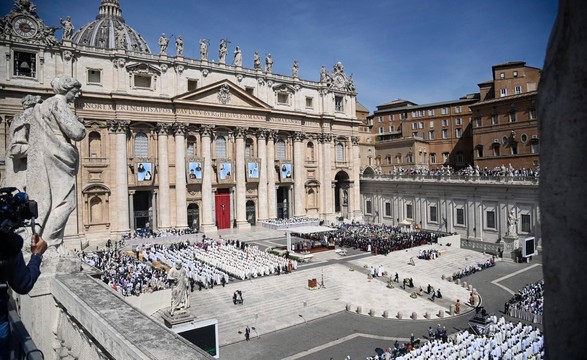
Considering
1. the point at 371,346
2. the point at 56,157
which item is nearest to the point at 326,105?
the point at 371,346

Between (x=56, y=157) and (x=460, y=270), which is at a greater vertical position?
(x=56, y=157)

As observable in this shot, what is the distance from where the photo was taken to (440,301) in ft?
85.7

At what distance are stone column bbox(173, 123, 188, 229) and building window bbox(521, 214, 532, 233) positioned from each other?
112 feet

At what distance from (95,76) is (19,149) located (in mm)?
38025

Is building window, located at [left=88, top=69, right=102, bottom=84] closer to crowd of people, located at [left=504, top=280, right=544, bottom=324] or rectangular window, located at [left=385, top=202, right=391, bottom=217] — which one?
rectangular window, located at [left=385, top=202, right=391, bottom=217]

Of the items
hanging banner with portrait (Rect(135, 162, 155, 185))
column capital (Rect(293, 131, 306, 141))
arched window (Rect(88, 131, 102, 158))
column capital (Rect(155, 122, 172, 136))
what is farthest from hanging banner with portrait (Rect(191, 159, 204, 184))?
column capital (Rect(293, 131, 306, 141))

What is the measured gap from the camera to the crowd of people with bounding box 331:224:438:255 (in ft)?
125

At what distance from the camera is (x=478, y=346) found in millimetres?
17812

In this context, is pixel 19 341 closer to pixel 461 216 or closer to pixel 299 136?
pixel 461 216

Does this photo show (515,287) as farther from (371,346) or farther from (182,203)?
(182,203)

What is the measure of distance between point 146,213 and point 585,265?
46557 mm

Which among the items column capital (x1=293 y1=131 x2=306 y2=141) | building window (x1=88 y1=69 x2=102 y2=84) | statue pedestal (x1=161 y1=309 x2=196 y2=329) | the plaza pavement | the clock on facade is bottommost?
the plaza pavement

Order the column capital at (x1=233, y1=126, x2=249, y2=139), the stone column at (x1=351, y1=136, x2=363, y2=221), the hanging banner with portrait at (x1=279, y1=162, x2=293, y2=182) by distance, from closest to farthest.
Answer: the column capital at (x1=233, y1=126, x2=249, y2=139) < the hanging banner with portrait at (x1=279, y1=162, x2=293, y2=182) < the stone column at (x1=351, y1=136, x2=363, y2=221)

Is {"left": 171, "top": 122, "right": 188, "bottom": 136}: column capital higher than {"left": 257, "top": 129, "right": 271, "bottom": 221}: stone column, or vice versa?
{"left": 171, "top": 122, "right": 188, "bottom": 136}: column capital
